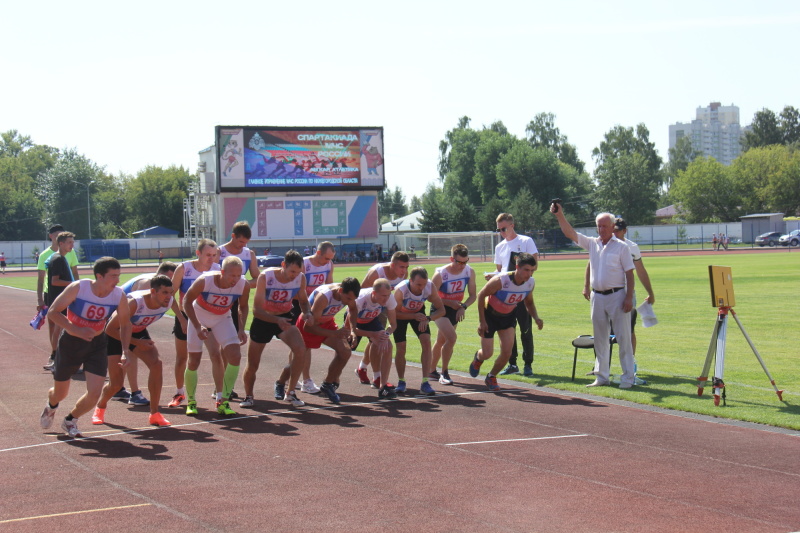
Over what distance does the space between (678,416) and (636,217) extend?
97.0m

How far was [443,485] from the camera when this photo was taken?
6656 mm

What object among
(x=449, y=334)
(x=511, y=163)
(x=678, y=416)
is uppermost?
A: (x=511, y=163)

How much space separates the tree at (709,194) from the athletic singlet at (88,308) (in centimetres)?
9748

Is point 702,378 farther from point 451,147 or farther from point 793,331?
Answer: point 451,147

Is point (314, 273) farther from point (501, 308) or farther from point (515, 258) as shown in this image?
point (515, 258)

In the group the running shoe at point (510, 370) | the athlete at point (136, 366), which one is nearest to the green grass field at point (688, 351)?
the running shoe at point (510, 370)

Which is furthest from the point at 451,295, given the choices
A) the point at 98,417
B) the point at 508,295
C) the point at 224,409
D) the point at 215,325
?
the point at 98,417

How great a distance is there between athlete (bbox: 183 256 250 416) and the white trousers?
15.2 feet

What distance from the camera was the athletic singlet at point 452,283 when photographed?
1164 centimetres

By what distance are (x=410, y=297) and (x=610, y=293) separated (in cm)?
263

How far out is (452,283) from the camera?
38.3 feet

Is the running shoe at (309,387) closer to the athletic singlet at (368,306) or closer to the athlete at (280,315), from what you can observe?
the athlete at (280,315)

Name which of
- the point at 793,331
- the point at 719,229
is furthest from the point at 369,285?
the point at 719,229

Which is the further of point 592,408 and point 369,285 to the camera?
point 369,285
